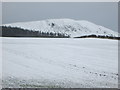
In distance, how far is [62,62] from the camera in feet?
11.8

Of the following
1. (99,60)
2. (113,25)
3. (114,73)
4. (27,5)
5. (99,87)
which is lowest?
(99,87)

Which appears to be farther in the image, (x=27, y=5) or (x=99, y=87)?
(x=27, y=5)

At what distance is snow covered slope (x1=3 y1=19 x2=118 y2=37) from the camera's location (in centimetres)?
360

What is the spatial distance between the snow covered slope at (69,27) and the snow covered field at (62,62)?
157mm

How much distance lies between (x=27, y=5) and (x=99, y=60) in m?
1.77

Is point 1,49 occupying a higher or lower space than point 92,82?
higher

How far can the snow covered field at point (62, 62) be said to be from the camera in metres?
3.44

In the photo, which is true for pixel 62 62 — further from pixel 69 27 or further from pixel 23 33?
pixel 23 33

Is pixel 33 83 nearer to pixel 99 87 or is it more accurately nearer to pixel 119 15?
pixel 99 87

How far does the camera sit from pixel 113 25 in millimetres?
3639

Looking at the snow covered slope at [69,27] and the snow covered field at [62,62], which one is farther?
the snow covered slope at [69,27]

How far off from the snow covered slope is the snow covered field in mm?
157

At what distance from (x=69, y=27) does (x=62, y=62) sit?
2.29 feet

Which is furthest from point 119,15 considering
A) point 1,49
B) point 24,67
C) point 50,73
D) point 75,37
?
point 1,49
